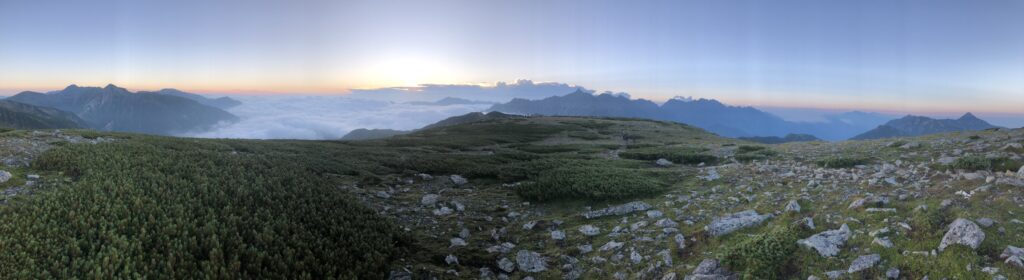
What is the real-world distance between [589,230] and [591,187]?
4.47 metres

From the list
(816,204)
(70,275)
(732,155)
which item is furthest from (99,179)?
(732,155)

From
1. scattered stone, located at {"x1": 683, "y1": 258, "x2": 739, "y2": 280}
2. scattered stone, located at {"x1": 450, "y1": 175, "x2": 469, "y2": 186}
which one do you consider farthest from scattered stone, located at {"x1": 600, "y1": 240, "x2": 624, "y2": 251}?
scattered stone, located at {"x1": 450, "y1": 175, "x2": 469, "y2": 186}

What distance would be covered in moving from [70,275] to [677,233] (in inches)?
490

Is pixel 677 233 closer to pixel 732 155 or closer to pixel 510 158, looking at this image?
pixel 732 155

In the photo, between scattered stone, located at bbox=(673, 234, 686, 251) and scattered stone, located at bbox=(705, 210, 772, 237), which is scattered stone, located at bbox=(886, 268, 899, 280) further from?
scattered stone, located at bbox=(673, 234, 686, 251)

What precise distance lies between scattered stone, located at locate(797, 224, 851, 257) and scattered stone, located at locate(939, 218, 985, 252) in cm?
146

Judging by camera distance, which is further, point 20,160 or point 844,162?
point 844,162

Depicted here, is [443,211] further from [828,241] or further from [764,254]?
[828,241]

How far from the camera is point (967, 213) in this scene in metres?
8.45

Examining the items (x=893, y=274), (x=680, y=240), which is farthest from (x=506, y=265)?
(x=893, y=274)

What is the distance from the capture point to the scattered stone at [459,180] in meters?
21.5

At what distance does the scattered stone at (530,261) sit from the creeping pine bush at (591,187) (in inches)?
223

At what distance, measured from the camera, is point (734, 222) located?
1123 centimetres

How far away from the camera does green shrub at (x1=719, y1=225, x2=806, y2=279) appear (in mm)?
8180
